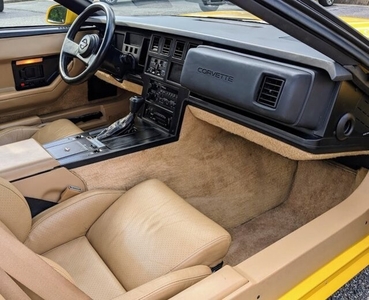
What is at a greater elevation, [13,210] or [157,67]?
[157,67]

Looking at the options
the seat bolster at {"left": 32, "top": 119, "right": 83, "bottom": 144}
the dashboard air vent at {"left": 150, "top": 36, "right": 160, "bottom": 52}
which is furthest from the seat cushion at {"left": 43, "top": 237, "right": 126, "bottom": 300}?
the dashboard air vent at {"left": 150, "top": 36, "right": 160, "bottom": 52}

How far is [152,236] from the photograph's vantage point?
1.31 meters

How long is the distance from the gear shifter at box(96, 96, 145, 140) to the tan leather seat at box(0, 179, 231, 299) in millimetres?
295

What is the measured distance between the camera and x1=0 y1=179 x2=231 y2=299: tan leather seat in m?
Result: 1.19

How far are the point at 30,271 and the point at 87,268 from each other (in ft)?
1.88

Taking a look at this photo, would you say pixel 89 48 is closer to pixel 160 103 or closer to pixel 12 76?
pixel 160 103

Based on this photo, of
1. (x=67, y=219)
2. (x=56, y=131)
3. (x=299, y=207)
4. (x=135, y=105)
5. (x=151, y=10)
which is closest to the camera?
(x=67, y=219)

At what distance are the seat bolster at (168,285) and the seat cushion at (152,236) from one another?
0.06 meters

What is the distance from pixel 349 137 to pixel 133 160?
32.0 inches

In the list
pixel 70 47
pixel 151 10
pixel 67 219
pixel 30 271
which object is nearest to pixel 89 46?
pixel 70 47

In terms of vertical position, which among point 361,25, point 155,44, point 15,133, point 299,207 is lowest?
point 299,207

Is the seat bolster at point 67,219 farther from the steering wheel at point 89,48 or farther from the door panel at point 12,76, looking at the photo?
the door panel at point 12,76

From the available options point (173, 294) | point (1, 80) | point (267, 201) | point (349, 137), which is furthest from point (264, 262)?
point (1, 80)

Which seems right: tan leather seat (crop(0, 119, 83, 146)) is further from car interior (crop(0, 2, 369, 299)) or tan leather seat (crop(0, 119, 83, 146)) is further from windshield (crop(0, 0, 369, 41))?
windshield (crop(0, 0, 369, 41))
